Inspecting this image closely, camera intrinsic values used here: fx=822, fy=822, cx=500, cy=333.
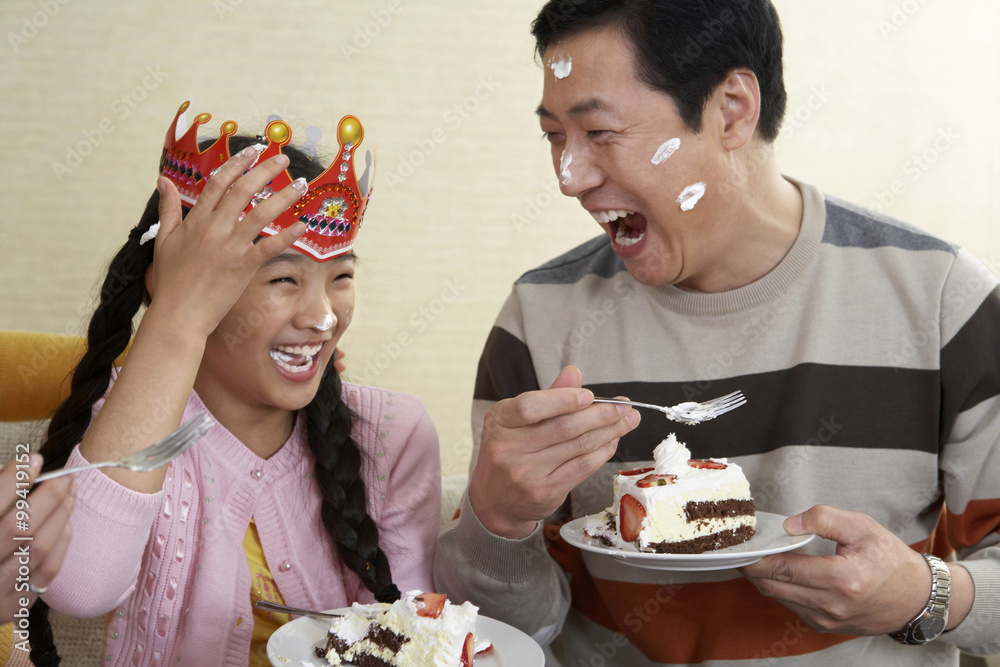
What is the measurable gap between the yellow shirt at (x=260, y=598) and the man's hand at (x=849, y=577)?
0.90 metres

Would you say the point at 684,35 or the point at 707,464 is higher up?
the point at 684,35

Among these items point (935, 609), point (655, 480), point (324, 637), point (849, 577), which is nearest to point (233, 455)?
point (324, 637)

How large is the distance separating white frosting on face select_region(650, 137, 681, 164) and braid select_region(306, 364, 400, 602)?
0.85 meters

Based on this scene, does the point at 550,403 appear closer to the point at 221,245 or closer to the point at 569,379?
the point at 569,379

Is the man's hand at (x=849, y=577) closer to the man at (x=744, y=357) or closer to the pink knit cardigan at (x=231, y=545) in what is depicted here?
the man at (x=744, y=357)

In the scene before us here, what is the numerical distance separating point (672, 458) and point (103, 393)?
1.10 metres

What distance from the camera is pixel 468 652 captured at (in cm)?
120

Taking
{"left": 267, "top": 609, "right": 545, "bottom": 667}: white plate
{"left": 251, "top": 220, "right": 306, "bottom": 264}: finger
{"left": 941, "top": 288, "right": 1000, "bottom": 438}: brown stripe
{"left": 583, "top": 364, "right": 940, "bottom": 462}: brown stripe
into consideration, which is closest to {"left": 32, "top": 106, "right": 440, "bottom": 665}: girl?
{"left": 251, "top": 220, "right": 306, "bottom": 264}: finger

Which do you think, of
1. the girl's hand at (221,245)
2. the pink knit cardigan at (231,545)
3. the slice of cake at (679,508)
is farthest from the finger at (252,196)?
the slice of cake at (679,508)

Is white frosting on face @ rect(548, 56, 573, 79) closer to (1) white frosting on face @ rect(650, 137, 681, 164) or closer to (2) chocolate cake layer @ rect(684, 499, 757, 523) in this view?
(1) white frosting on face @ rect(650, 137, 681, 164)

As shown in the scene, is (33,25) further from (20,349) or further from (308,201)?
(308,201)

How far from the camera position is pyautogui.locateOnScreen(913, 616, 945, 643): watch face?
1440 millimetres

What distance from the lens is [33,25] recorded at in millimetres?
3287

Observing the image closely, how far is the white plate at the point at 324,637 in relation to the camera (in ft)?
3.84
